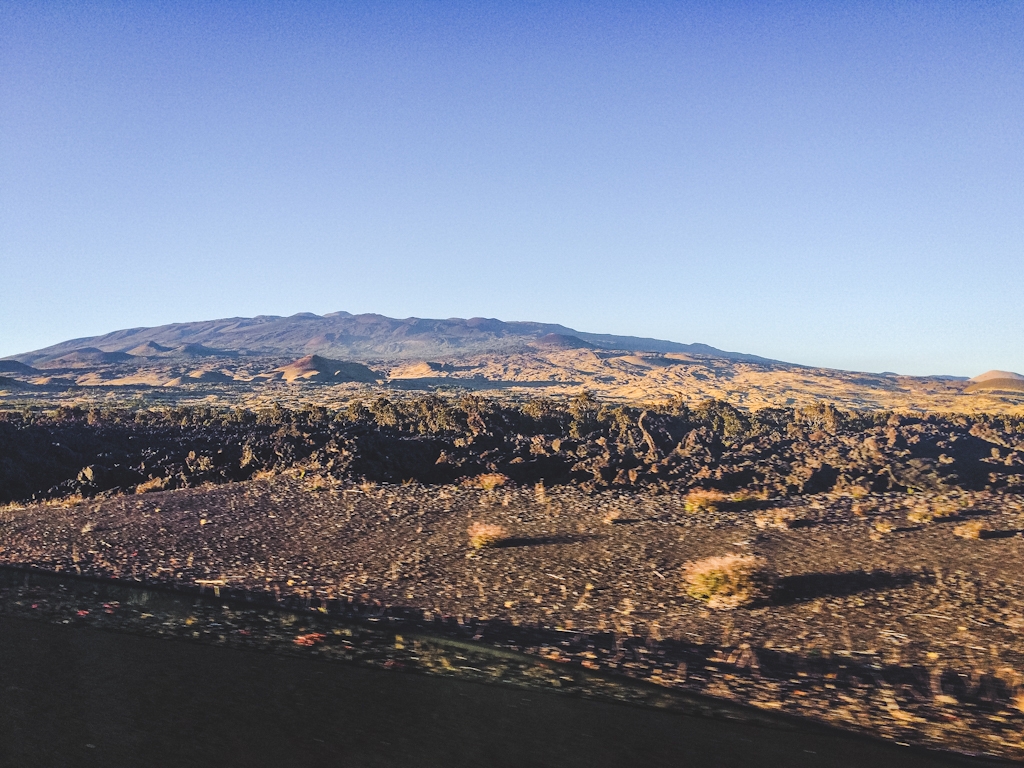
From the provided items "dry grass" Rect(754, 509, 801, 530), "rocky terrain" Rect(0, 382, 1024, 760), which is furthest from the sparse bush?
"dry grass" Rect(754, 509, 801, 530)

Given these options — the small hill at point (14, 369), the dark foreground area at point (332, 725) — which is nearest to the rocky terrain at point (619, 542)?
the dark foreground area at point (332, 725)

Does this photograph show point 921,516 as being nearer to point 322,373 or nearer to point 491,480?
point 491,480

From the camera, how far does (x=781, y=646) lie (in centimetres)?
1209

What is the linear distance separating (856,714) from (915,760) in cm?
120

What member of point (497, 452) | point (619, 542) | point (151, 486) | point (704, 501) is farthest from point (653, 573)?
point (151, 486)

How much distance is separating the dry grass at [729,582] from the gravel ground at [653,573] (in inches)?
12.1

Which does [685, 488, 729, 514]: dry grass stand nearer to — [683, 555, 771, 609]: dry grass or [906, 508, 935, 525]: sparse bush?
[906, 508, 935, 525]: sparse bush

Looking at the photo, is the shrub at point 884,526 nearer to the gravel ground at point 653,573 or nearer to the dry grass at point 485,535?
the gravel ground at point 653,573

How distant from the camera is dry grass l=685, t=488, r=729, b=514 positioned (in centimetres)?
2162

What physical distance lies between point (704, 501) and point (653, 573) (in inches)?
246

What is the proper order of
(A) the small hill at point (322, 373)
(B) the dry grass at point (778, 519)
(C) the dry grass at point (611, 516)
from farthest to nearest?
(A) the small hill at point (322, 373) → (C) the dry grass at point (611, 516) → (B) the dry grass at point (778, 519)

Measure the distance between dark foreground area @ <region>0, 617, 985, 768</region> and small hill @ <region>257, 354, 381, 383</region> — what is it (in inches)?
4097

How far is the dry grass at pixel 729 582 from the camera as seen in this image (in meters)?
14.2

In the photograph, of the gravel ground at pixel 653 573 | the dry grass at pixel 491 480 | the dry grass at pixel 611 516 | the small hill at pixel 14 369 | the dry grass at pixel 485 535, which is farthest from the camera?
the small hill at pixel 14 369
